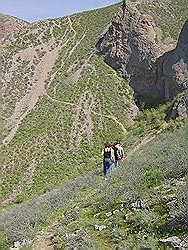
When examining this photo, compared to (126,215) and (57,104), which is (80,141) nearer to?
(57,104)

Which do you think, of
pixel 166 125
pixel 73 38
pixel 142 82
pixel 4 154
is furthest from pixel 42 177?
pixel 73 38

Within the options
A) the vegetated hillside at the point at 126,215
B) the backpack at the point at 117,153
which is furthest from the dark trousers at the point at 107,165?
the vegetated hillside at the point at 126,215

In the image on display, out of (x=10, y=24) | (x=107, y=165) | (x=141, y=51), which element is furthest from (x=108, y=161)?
(x=10, y=24)

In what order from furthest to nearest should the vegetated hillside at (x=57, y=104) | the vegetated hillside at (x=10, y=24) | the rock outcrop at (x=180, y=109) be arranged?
1. the vegetated hillside at (x=10, y=24)
2. the vegetated hillside at (x=57, y=104)
3. the rock outcrop at (x=180, y=109)

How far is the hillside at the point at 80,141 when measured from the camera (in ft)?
31.7

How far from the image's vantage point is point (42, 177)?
1135 inches

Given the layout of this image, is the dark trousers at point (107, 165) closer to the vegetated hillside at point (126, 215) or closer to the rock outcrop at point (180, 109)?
the vegetated hillside at point (126, 215)

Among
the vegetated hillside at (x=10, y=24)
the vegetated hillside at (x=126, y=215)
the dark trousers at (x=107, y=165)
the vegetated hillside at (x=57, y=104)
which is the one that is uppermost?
the vegetated hillside at (x=10, y=24)

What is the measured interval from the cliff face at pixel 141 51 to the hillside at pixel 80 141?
69 centimetres

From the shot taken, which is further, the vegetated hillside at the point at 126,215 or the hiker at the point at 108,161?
the hiker at the point at 108,161

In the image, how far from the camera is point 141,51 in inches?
1508

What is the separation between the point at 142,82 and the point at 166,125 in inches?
494

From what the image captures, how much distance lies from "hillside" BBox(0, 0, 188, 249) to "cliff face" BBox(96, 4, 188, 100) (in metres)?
0.69

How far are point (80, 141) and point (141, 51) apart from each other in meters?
9.49
